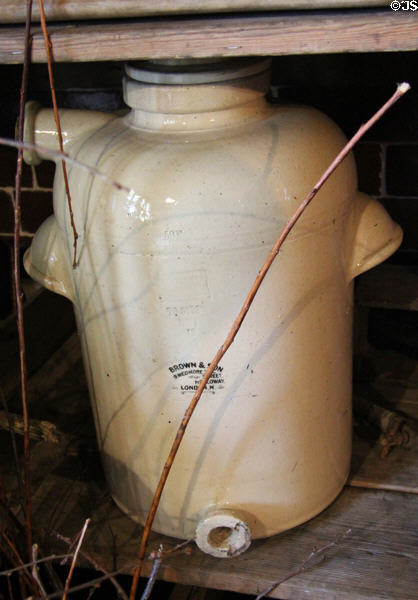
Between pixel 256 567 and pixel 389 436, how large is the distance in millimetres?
303

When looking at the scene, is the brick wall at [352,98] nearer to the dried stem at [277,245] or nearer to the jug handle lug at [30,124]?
the jug handle lug at [30,124]

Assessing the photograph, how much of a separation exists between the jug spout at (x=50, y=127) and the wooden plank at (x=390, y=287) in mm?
516

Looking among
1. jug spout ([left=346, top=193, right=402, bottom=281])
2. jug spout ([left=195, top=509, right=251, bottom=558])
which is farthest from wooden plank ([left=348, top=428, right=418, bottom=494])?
jug spout ([left=346, top=193, right=402, bottom=281])

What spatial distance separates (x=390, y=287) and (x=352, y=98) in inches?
12.5

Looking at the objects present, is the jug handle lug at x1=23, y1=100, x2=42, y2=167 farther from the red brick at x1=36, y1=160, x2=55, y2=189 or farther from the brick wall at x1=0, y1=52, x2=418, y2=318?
the red brick at x1=36, y1=160, x2=55, y2=189

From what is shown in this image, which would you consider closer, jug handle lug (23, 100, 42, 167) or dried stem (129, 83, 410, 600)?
dried stem (129, 83, 410, 600)

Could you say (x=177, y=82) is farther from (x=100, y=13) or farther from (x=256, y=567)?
(x=256, y=567)

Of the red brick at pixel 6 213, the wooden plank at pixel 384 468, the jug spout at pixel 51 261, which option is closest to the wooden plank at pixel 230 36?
the jug spout at pixel 51 261

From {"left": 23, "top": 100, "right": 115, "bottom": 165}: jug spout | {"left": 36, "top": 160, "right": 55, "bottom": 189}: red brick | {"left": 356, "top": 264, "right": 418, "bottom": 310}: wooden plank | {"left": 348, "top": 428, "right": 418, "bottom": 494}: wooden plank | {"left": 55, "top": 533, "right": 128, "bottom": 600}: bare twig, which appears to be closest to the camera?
{"left": 55, "top": 533, "right": 128, "bottom": 600}: bare twig

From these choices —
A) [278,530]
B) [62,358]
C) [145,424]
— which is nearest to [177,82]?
[145,424]

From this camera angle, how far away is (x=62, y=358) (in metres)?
1.36

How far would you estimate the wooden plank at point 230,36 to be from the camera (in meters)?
0.67

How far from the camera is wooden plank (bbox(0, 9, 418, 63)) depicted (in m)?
0.67

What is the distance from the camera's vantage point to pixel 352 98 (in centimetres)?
123
